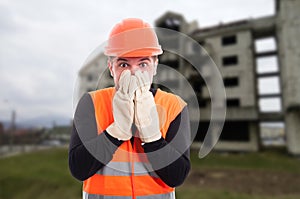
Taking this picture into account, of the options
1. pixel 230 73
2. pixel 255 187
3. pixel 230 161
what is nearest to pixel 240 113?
pixel 230 73

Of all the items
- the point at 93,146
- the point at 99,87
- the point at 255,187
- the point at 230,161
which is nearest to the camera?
the point at 93,146

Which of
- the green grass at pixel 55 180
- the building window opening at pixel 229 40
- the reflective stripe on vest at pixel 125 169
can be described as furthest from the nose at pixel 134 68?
the building window opening at pixel 229 40

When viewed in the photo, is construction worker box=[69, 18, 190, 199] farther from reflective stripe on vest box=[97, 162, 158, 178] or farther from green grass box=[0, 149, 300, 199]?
green grass box=[0, 149, 300, 199]

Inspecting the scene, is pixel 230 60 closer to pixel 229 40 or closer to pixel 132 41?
pixel 229 40

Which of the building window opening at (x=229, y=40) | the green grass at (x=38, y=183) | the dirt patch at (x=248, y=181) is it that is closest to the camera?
the dirt patch at (x=248, y=181)

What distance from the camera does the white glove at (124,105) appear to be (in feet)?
3.20

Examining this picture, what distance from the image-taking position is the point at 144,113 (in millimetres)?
991

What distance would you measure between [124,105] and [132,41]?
324mm

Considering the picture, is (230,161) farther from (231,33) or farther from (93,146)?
(93,146)

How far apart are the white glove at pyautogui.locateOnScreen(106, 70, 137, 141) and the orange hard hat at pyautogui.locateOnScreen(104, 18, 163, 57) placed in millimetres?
112

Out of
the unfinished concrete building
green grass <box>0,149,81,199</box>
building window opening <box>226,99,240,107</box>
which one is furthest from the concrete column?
green grass <box>0,149,81,199</box>

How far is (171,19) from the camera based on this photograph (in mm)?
24000

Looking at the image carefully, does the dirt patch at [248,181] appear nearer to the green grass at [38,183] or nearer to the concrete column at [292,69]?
the green grass at [38,183]

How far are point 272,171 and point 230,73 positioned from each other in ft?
39.8
